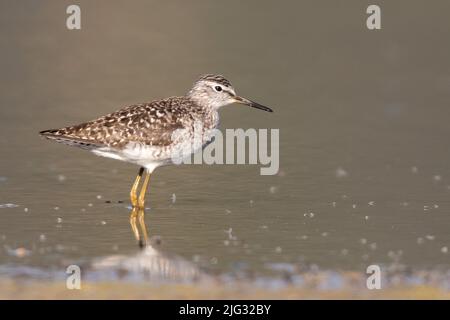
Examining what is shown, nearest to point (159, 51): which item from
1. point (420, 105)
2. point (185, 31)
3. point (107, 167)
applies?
point (185, 31)

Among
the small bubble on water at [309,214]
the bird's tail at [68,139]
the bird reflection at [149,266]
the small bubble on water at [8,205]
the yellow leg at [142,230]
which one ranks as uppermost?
the bird's tail at [68,139]

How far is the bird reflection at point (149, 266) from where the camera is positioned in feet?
37.7

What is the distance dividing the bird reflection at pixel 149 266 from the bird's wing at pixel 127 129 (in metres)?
→ 2.63

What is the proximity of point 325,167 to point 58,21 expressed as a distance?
1434cm

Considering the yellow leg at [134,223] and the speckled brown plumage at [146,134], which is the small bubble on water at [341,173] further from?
the yellow leg at [134,223]

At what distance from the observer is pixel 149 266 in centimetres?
1184

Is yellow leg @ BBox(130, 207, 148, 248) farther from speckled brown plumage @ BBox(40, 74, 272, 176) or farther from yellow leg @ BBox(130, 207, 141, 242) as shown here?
speckled brown plumage @ BBox(40, 74, 272, 176)

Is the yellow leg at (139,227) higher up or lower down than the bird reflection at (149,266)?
higher up

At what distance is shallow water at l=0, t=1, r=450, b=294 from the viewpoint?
12922 millimetres

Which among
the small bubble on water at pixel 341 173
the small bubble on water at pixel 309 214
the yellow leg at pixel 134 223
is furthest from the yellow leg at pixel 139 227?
the small bubble on water at pixel 341 173

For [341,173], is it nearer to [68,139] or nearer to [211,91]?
[211,91]

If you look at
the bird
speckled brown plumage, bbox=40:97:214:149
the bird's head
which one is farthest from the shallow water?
the bird's head

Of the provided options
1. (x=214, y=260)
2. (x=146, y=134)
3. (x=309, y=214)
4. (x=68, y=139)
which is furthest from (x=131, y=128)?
(x=214, y=260)

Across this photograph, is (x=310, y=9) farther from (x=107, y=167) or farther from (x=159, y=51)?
(x=107, y=167)
